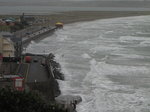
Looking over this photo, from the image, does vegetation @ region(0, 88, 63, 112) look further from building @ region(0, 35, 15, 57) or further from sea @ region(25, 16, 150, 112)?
building @ region(0, 35, 15, 57)

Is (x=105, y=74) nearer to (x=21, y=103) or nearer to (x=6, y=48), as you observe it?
(x=6, y=48)

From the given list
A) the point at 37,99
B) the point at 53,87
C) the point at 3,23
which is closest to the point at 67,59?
the point at 53,87

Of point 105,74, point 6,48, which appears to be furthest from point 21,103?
point 6,48

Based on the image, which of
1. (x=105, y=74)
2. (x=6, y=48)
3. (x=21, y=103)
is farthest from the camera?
(x=6, y=48)

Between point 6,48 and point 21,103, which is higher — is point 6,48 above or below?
above

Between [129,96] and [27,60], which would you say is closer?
[129,96]

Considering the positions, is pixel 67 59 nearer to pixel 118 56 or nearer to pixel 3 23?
pixel 118 56

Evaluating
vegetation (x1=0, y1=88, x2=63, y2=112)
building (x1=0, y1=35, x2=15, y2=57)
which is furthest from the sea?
vegetation (x1=0, y1=88, x2=63, y2=112)

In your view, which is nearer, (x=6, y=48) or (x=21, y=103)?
(x=21, y=103)
